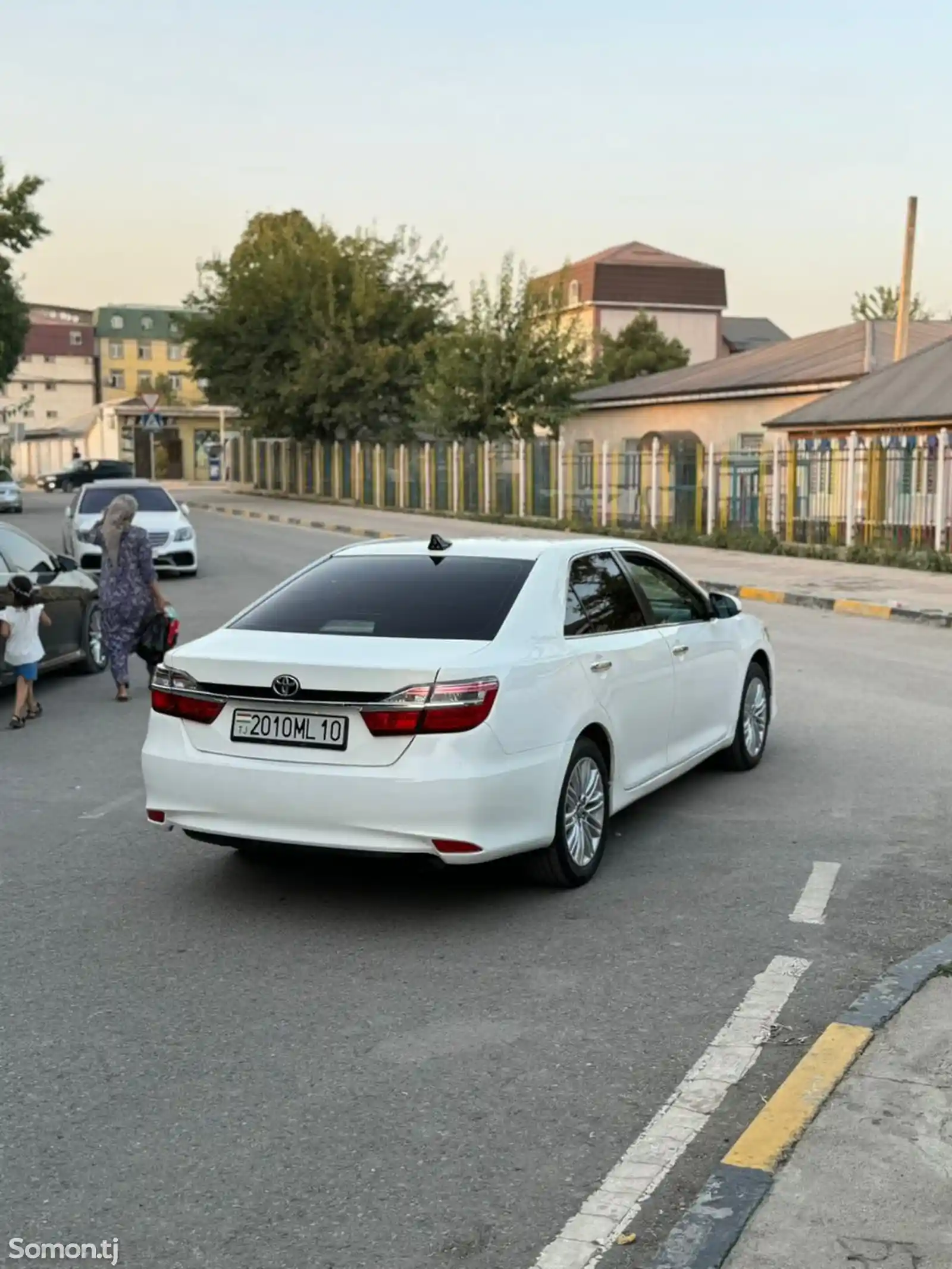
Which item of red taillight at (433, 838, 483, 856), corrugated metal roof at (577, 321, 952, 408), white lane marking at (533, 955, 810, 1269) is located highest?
corrugated metal roof at (577, 321, 952, 408)

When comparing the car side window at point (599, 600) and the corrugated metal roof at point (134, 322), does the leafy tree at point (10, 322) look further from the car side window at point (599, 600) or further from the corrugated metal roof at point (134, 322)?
the corrugated metal roof at point (134, 322)

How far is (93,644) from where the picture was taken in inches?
492

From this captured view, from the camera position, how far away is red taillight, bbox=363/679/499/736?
5.43 m

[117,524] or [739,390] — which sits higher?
[739,390]

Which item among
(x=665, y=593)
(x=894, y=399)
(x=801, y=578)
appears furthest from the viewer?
(x=894, y=399)

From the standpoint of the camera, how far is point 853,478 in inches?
1014

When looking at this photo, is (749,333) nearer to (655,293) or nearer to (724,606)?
(655,293)

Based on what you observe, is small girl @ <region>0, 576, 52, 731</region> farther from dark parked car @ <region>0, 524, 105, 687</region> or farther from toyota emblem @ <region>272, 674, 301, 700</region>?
toyota emblem @ <region>272, 674, 301, 700</region>

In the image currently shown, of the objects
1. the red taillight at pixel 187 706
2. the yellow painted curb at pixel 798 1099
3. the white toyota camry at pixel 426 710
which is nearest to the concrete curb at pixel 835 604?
the white toyota camry at pixel 426 710

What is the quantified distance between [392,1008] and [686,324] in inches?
2939

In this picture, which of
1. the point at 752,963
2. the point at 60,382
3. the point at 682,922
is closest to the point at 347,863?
the point at 682,922

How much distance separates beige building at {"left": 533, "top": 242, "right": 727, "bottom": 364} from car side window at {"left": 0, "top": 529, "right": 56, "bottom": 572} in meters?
63.7

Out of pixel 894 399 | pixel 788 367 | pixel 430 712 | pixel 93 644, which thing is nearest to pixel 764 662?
pixel 430 712

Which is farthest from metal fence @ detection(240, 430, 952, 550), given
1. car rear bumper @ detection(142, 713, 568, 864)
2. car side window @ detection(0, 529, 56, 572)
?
car rear bumper @ detection(142, 713, 568, 864)
